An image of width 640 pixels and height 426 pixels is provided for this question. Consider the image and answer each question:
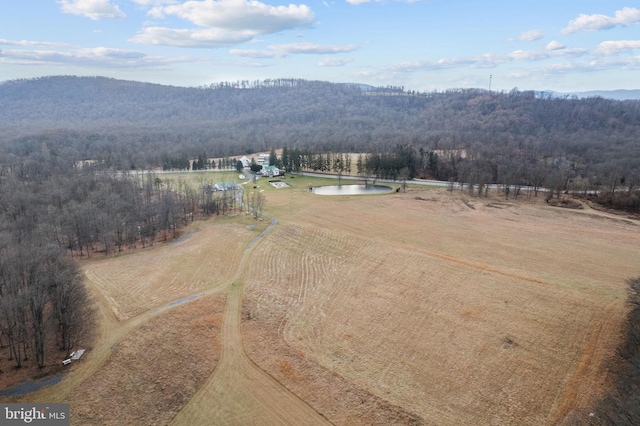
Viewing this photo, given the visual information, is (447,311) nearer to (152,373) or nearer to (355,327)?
(355,327)

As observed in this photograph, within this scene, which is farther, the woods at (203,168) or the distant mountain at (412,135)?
the distant mountain at (412,135)

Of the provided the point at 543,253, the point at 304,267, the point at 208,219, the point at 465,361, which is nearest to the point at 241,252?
the point at 304,267

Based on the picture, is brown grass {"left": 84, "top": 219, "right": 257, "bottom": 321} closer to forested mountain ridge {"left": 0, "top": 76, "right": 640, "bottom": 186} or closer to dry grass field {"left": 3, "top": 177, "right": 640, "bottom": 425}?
dry grass field {"left": 3, "top": 177, "right": 640, "bottom": 425}

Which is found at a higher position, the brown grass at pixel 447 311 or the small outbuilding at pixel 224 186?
the small outbuilding at pixel 224 186

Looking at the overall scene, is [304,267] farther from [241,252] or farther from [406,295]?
[406,295]

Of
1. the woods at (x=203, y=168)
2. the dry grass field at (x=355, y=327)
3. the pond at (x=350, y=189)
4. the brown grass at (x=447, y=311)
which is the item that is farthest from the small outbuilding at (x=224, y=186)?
the brown grass at (x=447, y=311)

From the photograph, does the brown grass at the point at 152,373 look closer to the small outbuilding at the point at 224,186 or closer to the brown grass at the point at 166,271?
the brown grass at the point at 166,271
